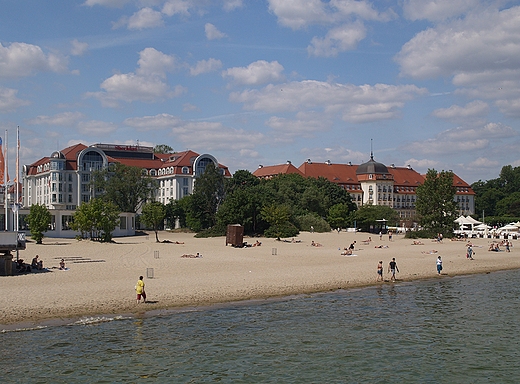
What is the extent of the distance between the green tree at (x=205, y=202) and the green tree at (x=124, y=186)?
10639 millimetres

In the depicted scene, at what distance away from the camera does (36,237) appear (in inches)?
2345

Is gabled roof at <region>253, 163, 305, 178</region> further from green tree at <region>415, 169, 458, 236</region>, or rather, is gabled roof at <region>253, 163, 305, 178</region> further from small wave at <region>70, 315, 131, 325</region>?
small wave at <region>70, 315, 131, 325</region>

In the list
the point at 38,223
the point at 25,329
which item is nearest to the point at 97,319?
the point at 25,329

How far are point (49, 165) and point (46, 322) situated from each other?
9740cm

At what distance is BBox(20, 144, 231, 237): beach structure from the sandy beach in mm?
54569

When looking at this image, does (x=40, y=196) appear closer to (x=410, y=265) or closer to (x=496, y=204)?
(x=410, y=265)

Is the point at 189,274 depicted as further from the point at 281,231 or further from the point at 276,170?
the point at 276,170

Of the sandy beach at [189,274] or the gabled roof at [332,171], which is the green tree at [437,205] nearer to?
the sandy beach at [189,274]

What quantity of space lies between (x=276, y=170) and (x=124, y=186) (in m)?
56.6

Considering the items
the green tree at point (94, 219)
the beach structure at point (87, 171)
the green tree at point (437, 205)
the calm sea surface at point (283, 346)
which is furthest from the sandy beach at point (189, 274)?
the beach structure at point (87, 171)

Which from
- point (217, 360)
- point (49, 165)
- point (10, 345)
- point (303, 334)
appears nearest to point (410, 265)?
point (303, 334)

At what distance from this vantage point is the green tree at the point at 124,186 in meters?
97.2

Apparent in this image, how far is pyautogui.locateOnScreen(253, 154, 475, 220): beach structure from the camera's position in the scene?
150 metres

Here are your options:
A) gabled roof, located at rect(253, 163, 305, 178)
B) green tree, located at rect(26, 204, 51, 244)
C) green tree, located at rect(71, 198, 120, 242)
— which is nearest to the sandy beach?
green tree, located at rect(71, 198, 120, 242)
